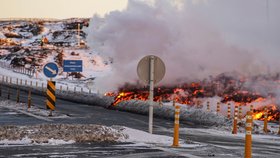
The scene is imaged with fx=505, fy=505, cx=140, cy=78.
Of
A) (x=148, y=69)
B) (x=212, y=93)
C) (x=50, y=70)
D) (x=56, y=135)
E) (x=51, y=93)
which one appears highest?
(x=50, y=70)

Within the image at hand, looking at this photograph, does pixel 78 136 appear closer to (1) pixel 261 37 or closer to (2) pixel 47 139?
(2) pixel 47 139

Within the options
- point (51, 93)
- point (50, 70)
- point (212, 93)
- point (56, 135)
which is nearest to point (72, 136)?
point (56, 135)

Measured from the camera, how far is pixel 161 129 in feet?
65.7

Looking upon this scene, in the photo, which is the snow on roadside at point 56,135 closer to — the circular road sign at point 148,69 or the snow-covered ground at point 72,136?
the snow-covered ground at point 72,136

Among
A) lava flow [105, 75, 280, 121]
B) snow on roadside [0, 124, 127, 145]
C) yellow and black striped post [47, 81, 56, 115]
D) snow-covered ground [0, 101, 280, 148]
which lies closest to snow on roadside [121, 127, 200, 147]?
snow-covered ground [0, 101, 280, 148]

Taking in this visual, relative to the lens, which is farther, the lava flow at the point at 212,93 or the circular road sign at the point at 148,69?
the lava flow at the point at 212,93

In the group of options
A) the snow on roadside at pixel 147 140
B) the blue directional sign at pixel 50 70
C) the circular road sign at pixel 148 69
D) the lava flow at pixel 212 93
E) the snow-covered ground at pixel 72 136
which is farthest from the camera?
the lava flow at pixel 212 93

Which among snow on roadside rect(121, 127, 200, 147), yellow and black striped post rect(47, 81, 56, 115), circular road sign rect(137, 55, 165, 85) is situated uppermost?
circular road sign rect(137, 55, 165, 85)

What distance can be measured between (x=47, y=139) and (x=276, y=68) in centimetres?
2186

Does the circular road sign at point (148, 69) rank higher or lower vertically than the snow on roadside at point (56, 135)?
higher

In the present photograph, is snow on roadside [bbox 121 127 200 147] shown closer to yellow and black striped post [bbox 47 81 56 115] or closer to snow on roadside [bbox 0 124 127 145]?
snow on roadside [bbox 0 124 127 145]

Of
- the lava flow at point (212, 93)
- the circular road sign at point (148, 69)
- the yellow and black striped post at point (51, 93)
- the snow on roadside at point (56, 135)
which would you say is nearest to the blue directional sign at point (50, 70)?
the yellow and black striped post at point (51, 93)

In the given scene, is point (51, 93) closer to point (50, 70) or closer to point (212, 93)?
point (50, 70)

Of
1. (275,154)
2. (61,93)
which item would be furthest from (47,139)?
(61,93)
